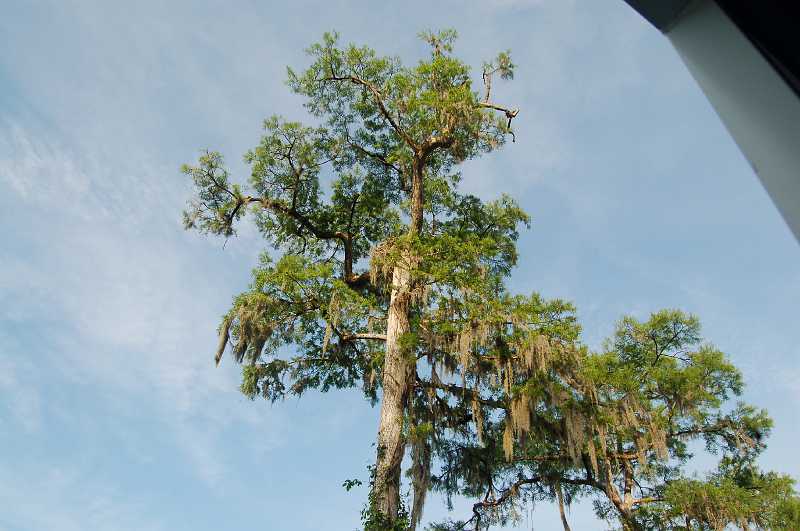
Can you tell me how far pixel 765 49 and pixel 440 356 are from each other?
9331 mm

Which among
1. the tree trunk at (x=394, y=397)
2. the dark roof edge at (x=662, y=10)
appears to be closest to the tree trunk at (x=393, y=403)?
the tree trunk at (x=394, y=397)

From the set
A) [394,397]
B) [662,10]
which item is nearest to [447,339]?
[394,397]

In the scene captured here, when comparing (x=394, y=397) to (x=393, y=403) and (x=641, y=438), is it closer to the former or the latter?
(x=393, y=403)

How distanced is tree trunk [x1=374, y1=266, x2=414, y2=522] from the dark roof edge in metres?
8.33

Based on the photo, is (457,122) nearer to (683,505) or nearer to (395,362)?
(395,362)

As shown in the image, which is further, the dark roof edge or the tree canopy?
the tree canopy

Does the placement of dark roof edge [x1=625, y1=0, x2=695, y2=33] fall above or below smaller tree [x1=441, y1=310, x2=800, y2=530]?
below

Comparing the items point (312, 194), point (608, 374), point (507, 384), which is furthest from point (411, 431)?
point (312, 194)

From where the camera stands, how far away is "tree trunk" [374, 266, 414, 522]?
27.9ft

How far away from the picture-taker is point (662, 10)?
3.71ft

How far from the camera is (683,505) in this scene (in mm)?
11844

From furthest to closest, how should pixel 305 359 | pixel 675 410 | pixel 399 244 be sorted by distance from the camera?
pixel 675 410
pixel 305 359
pixel 399 244

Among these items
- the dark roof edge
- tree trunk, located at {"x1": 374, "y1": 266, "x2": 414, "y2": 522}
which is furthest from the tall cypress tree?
the dark roof edge

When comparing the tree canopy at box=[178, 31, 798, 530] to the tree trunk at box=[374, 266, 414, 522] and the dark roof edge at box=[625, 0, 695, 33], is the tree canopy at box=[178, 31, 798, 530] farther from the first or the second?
the dark roof edge at box=[625, 0, 695, 33]
